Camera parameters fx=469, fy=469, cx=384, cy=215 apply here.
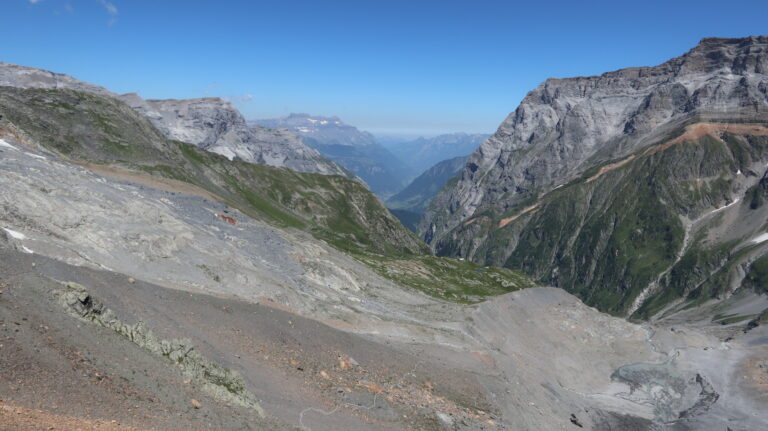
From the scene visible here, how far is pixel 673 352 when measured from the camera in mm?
112438

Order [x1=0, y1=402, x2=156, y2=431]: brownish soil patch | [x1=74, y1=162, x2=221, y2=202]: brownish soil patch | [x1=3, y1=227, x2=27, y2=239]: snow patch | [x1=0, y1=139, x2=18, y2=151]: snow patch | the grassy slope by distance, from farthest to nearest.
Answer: the grassy slope → [x1=74, y1=162, x2=221, y2=202]: brownish soil patch → [x1=0, y1=139, x2=18, y2=151]: snow patch → [x1=3, y1=227, x2=27, y2=239]: snow patch → [x1=0, y1=402, x2=156, y2=431]: brownish soil patch

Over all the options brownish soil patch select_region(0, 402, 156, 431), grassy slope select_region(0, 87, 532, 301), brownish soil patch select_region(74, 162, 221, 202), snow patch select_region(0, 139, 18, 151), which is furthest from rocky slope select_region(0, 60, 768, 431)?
grassy slope select_region(0, 87, 532, 301)

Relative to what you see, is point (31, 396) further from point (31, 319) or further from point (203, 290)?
point (203, 290)

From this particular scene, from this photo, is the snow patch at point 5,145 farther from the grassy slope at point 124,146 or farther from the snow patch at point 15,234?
the grassy slope at point 124,146

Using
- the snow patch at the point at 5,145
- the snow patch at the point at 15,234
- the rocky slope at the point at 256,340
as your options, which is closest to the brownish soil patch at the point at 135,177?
the rocky slope at the point at 256,340

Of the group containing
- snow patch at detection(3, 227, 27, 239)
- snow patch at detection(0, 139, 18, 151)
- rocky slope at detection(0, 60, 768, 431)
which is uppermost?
snow patch at detection(0, 139, 18, 151)

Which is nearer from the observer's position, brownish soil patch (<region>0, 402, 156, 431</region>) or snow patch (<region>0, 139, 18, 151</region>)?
brownish soil patch (<region>0, 402, 156, 431</region>)

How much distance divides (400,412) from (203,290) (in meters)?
23.4

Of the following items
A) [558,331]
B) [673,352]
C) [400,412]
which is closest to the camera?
[400,412]

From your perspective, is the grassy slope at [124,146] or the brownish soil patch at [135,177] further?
the grassy slope at [124,146]

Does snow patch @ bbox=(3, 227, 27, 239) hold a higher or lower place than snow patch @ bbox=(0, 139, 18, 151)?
lower

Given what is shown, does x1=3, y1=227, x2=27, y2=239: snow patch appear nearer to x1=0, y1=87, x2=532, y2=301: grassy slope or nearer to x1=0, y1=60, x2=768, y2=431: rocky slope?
x1=0, y1=60, x2=768, y2=431: rocky slope

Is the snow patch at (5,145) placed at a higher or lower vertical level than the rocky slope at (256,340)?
higher

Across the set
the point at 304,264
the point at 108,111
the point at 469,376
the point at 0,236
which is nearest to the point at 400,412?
the point at 469,376
